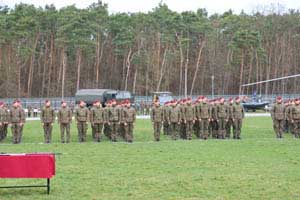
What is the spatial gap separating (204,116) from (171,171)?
977 cm

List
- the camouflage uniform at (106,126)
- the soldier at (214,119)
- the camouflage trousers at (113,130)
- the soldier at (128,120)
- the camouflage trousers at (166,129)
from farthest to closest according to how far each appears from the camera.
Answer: the camouflage trousers at (166,129) < the soldier at (214,119) < the camouflage uniform at (106,126) < the camouflage trousers at (113,130) < the soldier at (128,120)

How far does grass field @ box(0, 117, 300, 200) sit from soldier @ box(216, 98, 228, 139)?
6.75 ft

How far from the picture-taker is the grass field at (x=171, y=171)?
1037 cm

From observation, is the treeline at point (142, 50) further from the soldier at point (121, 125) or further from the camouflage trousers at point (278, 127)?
the camouflage trousers at point (278, 127)

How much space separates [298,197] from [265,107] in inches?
1702

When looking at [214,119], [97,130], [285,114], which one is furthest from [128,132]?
[285,114]

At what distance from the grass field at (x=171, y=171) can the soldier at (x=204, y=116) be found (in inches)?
79.2

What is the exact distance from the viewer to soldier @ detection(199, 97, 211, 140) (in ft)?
74.4

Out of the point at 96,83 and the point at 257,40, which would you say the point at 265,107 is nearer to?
the point at 257,40

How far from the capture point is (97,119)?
22.2 m

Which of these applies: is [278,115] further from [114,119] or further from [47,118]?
[47,118]

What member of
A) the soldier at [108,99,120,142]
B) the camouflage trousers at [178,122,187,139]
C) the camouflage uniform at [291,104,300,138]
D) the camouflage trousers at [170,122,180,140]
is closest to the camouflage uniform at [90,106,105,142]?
the soldier at [108,99,120,142]

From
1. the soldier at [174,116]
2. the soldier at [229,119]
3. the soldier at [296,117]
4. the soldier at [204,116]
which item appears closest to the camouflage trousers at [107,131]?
the soldier at [174,116]

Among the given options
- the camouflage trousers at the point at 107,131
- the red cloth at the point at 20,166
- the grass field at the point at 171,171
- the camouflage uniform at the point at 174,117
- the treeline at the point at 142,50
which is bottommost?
the grass field at the point at 171,171
